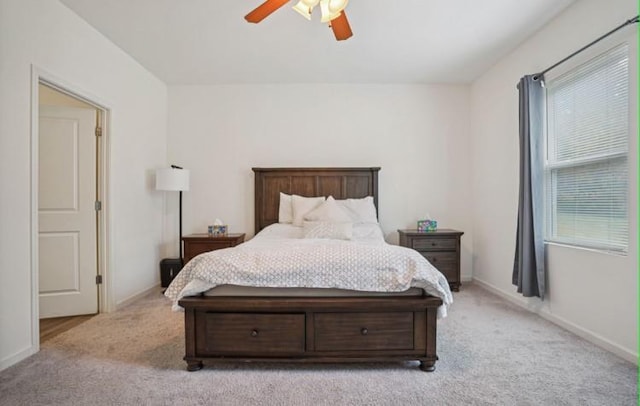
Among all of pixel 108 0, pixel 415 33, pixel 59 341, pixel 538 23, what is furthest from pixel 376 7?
pixel 59 341

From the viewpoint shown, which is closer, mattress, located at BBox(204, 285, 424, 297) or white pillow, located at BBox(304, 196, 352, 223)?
mattress, located at BBox(204, 285, 424, 297)

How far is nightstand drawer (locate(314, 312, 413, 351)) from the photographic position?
6.47ft

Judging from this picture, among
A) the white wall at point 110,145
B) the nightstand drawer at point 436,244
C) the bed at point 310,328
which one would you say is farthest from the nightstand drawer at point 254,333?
the nightstand drawer at point 436,244

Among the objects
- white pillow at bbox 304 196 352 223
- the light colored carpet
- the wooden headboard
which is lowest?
the light colored carpet

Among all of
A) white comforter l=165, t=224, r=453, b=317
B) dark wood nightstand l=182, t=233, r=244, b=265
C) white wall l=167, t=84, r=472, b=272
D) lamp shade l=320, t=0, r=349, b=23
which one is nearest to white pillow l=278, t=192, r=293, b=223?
white wall l=167, t=84, r=472, b=272

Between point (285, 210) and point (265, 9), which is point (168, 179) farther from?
point (265, 9)

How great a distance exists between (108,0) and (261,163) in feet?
7.45

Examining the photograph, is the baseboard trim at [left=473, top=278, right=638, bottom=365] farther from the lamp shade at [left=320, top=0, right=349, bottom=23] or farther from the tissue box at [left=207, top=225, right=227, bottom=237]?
the tissue box at [left=207, top=225, right=227, bottom=237]

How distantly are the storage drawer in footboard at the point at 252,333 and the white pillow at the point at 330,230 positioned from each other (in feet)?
4.06

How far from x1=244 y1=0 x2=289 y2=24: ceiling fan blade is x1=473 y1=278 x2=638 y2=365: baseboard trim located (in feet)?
10.7

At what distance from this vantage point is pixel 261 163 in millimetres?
4301

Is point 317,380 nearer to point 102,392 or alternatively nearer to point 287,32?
point 102,392

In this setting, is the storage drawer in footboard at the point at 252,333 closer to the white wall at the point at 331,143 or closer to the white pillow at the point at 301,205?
the white pillow at the point at 301,205

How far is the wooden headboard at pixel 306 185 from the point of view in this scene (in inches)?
162
